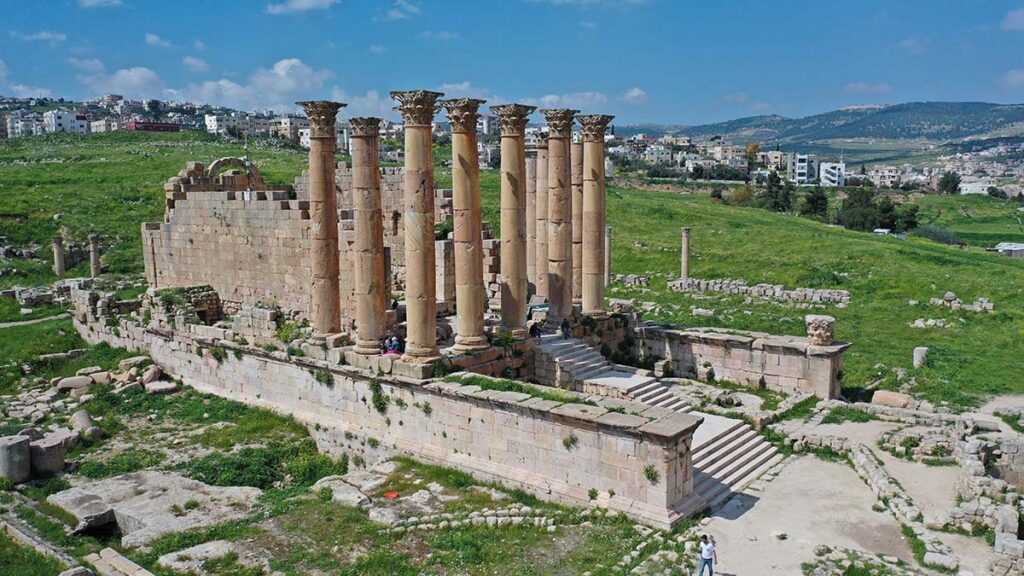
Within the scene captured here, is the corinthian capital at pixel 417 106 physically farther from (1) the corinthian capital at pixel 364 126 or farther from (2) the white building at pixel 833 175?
(2) the white building at pixel 833 175

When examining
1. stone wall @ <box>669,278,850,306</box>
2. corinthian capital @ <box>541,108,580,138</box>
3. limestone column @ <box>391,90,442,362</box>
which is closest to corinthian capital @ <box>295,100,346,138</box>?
limestone column @ <box>391,90,442,362</box>

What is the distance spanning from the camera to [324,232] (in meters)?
19.5

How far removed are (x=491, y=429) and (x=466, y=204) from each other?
209 inches

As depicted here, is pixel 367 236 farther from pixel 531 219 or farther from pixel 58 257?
pixel 58 257

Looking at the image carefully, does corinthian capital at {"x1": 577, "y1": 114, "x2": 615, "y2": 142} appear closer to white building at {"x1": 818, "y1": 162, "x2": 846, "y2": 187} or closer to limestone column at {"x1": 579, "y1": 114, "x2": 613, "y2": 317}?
limestone column at {"x1": 579, "y1": 114, "x2": 613, "y2": 317}

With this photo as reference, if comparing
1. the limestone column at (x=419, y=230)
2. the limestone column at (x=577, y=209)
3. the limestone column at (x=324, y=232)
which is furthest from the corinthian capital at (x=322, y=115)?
the limestone column at (x=577, y=209)

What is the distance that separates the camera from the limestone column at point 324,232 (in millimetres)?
19453

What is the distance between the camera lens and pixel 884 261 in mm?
42250

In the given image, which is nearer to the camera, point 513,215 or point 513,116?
point 513,116

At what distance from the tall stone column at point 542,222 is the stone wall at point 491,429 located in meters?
7.12

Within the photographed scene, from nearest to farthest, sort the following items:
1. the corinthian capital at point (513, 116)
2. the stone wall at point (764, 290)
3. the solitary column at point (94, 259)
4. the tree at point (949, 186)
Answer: the corinthian capital at point (513, 116) < the stone wall at point (764, 290) < the solitary column at point (94, 259) < the tree at point (949, 186)

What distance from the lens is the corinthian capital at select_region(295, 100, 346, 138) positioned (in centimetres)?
1895

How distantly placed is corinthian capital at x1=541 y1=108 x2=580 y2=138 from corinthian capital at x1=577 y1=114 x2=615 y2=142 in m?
0.77

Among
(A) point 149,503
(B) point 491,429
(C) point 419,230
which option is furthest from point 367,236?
(A) point 149,503
